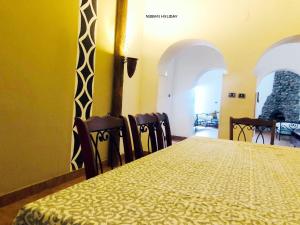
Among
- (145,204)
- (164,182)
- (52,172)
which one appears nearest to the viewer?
(145,204)

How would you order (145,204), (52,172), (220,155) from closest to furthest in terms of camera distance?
(145,204), (220,155), (52,172)

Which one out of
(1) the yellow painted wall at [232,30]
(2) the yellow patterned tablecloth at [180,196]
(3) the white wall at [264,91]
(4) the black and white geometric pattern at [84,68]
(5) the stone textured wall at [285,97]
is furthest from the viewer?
(3) the white wall at [264,91]

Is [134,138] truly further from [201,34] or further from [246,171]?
[201,34]

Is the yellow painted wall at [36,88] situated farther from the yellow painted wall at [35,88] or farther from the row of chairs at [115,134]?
the row of chairs at [115,134]

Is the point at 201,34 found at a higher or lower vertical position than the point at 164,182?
higher

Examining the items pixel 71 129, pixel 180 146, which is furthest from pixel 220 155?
pixel 71 129

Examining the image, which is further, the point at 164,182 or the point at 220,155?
the point at 220,155

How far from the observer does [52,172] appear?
9.24 ft

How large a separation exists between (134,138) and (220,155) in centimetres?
52

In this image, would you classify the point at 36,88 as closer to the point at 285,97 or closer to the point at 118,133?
the point at 118,133

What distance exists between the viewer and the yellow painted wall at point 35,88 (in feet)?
7.30

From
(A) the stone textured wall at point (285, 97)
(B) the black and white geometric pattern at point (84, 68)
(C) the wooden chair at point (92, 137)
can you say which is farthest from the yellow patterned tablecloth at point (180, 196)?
(A) the stone textured wall at point (285, 97)

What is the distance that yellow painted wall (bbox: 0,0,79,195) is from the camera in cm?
222

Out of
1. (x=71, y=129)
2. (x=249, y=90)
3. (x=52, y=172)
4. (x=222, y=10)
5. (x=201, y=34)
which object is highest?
(x=222, y=10)
